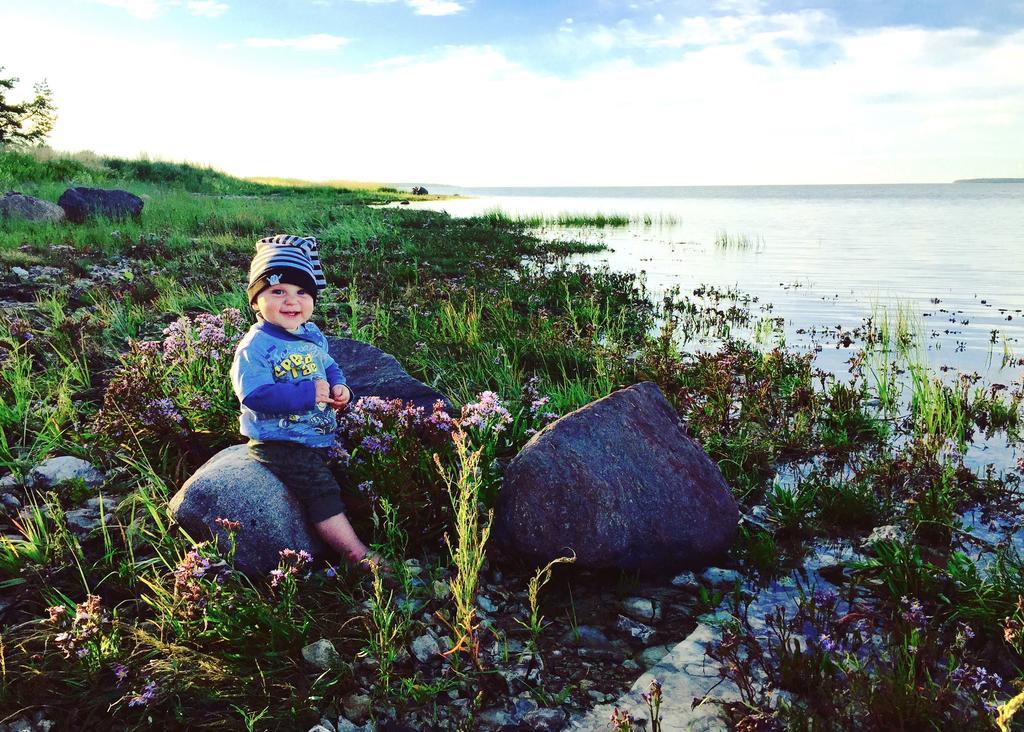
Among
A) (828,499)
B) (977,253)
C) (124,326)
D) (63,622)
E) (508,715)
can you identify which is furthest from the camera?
(977,253)

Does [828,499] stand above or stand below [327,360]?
below

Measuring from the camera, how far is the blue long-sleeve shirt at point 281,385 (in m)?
3.98

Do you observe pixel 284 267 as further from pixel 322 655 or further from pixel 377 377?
pixel 322 655

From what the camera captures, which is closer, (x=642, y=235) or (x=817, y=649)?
(x=817, y=649)

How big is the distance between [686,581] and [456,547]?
157 centimetres

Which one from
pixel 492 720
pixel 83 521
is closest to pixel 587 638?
pixel 492 720

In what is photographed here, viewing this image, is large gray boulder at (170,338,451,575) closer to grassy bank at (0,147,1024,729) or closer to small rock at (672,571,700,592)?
grassy bank at (0,147,1024,729)

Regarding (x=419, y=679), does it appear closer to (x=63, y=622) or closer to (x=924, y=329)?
(x=63, y=622)

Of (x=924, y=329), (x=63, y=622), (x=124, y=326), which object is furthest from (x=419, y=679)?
(x=924, y=329)

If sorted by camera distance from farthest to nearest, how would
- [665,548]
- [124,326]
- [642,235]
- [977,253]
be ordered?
[642,235] < [977,253] < [124,326] < [665,548]

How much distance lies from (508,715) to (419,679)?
50 centimetres

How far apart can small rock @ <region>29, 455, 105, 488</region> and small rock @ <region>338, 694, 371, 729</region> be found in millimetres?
3045

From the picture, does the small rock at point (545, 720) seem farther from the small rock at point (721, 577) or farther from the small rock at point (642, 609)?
the small rock at point (721, 577)

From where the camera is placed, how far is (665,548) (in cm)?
426
